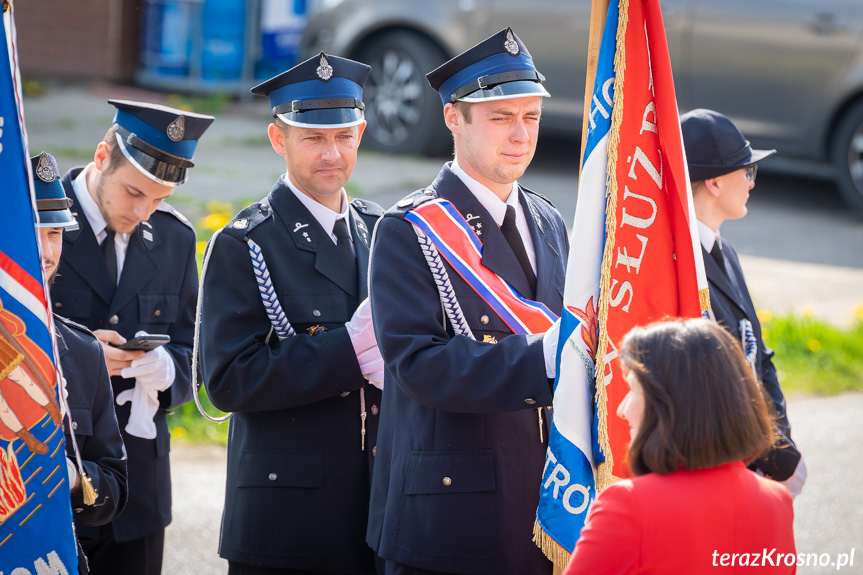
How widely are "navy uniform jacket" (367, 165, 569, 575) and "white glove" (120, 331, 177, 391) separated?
96 centimetres

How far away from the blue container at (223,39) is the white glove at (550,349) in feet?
31.0

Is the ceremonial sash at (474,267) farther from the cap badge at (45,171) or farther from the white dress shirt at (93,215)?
the white dress shirt at (93,215)

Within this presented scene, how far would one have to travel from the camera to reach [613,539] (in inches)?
79.0

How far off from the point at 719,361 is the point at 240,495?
1849mm

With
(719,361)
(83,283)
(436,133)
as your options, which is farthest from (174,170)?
(436,133)

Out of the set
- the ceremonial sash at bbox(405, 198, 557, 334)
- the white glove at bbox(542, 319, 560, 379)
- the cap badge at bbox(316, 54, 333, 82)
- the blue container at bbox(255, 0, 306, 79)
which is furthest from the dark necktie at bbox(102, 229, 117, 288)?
the blue container at bbox(255, 0, 306, 79)

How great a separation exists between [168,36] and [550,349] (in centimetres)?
975

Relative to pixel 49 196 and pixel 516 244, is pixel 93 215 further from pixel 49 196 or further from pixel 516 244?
pixel 516 244

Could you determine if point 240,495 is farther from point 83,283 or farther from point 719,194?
point 719,194

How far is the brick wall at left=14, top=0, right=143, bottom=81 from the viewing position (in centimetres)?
1162

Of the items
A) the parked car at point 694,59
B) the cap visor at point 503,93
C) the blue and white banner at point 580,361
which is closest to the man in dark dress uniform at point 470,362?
the cap visor at point 503,93

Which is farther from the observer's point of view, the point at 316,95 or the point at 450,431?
the point at 316,95

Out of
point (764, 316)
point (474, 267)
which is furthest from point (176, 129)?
point (764, 316)

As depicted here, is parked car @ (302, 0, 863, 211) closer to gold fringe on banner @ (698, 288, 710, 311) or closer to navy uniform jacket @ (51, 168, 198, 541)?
navy uniform jacket @ (51, 168, 198, 541)
